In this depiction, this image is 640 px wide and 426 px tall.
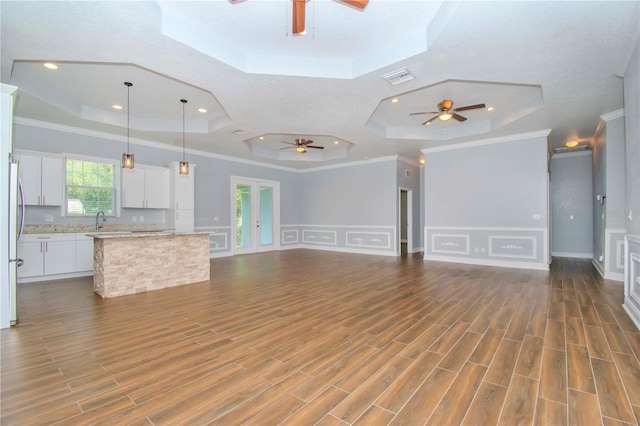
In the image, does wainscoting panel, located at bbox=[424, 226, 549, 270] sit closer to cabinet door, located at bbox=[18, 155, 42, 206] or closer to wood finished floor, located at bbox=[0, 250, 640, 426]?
wood finished floor, located at bbox=[0, 250, 640, 426]

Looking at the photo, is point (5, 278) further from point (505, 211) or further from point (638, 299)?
point (505, 211)

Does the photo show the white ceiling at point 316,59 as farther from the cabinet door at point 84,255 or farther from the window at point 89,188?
the cabinet door at point 84,255

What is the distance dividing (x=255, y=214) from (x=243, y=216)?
1.35 ft

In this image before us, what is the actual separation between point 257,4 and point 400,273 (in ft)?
16.4

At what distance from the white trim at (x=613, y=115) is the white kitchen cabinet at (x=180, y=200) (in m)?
8.62

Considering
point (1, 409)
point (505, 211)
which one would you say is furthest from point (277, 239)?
point (1, 409)

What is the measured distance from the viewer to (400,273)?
227 inches

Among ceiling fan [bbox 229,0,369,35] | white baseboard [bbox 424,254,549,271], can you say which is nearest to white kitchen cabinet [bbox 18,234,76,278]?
ceiling fan [bbox 229,0,369,35]

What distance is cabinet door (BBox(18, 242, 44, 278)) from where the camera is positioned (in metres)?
4.93

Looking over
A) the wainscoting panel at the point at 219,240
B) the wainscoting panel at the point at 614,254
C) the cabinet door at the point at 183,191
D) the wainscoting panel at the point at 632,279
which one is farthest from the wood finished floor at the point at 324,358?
the wainscoting panel at the point at 219,240

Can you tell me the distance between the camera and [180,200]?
6.99 metres

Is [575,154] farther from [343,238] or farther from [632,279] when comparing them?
[343,238]

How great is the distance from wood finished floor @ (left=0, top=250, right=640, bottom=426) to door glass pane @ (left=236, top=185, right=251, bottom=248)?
15.3ft

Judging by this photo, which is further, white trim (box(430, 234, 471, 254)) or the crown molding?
white trim (box(430, 234, 471, 254))
